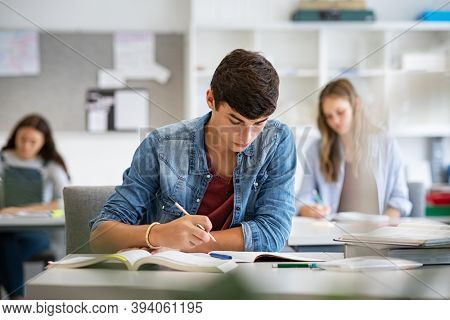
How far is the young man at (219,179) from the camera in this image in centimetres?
75

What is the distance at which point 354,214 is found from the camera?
930 millimetres

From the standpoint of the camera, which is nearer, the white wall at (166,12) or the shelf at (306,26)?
the shelf at (306,26)

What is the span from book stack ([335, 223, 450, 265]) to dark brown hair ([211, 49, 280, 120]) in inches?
5.9

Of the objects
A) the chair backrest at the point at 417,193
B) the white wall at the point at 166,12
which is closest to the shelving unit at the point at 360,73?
the white wall at the point at 166,12

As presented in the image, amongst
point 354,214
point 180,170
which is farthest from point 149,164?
point 354,214

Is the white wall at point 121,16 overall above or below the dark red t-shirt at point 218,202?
above

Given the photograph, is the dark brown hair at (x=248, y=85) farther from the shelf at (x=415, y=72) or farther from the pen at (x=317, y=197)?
the pen at (x=317, y=197)

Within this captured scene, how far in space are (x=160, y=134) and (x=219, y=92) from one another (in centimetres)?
7

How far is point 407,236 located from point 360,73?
334mm

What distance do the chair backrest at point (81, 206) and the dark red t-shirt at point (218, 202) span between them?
12 cm
